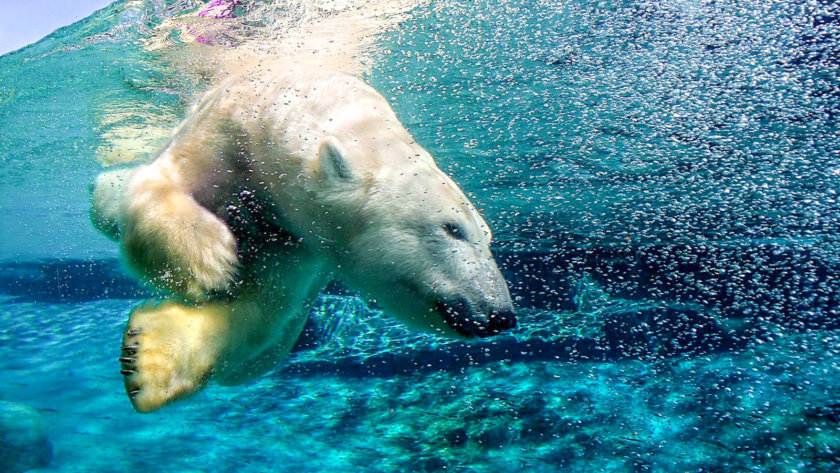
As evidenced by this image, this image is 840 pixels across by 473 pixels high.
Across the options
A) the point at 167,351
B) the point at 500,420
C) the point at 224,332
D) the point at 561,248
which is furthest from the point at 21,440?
the point at 561,248

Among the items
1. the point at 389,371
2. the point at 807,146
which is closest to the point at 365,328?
the point at 389,371

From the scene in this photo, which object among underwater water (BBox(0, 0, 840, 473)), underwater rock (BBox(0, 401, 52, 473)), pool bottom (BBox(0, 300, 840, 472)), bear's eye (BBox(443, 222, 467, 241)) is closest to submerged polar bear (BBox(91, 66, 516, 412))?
bear's eye (BBox(443, 222, 467, 241))

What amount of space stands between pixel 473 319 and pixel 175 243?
111 centimetres

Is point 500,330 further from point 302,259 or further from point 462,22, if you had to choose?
point 462,22

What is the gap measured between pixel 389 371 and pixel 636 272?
4390 millimetres

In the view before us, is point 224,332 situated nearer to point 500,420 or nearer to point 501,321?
point 501,321

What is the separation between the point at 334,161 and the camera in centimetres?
187

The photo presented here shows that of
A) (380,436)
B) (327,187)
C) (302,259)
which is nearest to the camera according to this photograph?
(327,187)

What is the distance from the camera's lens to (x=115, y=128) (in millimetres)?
6688

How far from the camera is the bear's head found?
1.68m

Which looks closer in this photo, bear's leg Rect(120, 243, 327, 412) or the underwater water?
bear's leg Rect(120, 243, 327, 412)

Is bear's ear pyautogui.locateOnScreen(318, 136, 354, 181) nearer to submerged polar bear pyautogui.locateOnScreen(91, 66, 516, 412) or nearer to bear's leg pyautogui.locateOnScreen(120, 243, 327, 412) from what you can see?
submerged polar bear pyautogui.locateOnScreen(91, 66, 516, 412)

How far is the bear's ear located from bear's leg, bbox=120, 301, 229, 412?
0.74 metres

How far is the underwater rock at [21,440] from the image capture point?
22.4 feet
